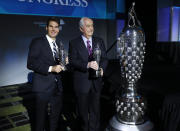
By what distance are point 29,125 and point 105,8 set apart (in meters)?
5.02

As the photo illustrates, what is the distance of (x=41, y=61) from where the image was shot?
179 cm

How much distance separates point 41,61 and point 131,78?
3.50ft

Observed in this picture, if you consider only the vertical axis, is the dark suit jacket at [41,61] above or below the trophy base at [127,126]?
above

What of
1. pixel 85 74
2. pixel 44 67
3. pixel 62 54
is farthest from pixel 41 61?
pixel 85 74

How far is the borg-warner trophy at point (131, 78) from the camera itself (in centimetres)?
95

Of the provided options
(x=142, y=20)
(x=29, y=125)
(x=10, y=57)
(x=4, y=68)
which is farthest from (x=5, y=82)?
(x=142, y=20)

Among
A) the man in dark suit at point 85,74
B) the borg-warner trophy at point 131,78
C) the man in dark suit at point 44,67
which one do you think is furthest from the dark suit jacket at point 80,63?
the borg-warner trophy at point 131,78

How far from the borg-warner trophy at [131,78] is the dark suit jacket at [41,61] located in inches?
33.7

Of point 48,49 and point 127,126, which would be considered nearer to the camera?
point 127,126

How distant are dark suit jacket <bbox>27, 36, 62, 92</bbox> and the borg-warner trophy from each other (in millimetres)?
857

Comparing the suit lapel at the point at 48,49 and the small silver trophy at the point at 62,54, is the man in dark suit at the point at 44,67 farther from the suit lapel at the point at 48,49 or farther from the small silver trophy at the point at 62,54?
the small silver trophy at the point at 62,54

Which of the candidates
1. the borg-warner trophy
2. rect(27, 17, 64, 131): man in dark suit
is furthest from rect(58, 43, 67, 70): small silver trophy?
the borg-warner trophy

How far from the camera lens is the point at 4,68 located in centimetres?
473

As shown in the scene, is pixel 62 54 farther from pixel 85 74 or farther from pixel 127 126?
pixel 127 126
